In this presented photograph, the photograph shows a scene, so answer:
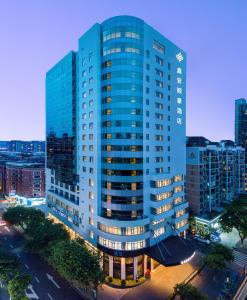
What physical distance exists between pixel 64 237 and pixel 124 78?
142 ft

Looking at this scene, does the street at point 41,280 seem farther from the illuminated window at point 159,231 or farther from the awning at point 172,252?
the illuminated window at point 159,231

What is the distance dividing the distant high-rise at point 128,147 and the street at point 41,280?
1102cm

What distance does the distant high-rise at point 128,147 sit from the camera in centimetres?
5184

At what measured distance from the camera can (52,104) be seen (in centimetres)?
8431

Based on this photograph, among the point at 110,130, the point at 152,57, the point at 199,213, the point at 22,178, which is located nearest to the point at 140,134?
the point at 110,130

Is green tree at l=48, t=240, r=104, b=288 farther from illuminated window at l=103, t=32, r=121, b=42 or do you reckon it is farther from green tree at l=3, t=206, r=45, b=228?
illuminated window at l=103, t=32, r=121, b=42

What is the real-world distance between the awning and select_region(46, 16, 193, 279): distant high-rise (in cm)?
27

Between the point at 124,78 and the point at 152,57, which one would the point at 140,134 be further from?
the point at 152,57

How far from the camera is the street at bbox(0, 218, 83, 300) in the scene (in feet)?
144

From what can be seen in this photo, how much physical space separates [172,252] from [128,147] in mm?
27607

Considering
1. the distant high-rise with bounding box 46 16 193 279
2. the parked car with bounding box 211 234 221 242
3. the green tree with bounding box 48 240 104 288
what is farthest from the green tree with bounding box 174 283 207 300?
the parked car with bounding box 211 234 221 242

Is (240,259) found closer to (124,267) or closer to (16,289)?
(124,267)

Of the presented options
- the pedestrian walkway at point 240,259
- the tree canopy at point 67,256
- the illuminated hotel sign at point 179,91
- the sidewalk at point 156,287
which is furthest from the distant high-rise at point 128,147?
the pedestrian walkway at point 240,259

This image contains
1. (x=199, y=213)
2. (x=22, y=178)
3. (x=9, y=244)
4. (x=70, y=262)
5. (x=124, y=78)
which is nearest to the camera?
(x=70, y=262)
